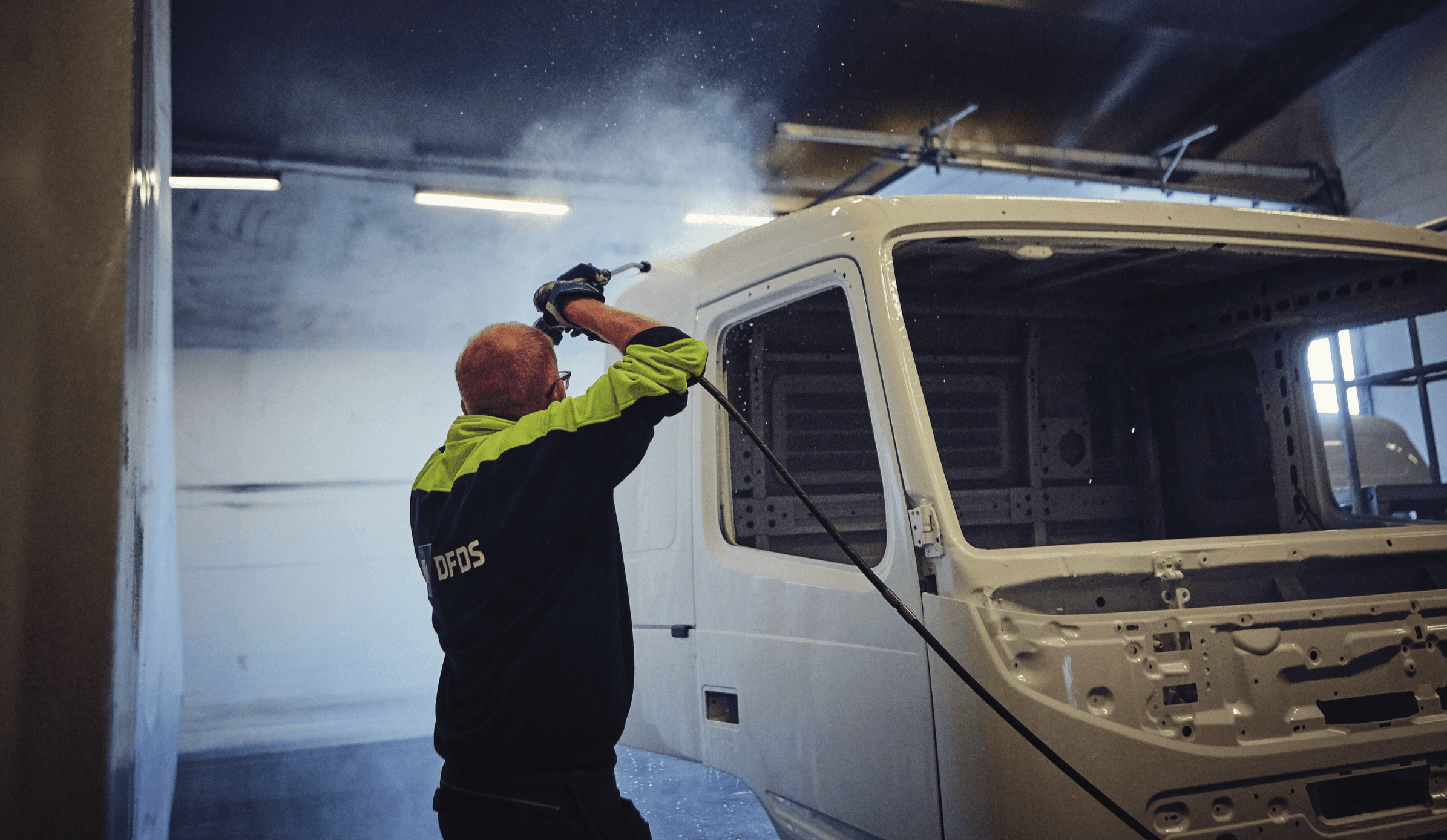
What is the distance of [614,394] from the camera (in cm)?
187

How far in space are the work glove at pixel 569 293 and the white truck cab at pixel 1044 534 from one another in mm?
602

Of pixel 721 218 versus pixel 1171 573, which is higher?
pixel 721 218

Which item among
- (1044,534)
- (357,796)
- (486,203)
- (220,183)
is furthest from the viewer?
(486,203)

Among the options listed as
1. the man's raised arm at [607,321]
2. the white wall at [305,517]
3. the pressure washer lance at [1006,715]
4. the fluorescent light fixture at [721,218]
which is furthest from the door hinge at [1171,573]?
the white wall at [305,517]

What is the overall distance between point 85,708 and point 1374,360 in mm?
8569

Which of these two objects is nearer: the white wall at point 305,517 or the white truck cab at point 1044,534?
the white truck cab at point 1044,534

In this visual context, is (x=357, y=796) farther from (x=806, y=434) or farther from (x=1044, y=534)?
(x=1044, y=534)

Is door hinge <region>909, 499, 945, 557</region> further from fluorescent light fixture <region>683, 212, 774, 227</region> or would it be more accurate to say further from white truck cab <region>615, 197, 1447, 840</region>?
fluorescent light fixture <region>683, 212, 774, 227</region>

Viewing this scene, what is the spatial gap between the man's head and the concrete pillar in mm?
902

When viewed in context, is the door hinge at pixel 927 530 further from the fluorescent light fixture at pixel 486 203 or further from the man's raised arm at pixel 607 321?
the fluorescent light fixture at pixel 486 203

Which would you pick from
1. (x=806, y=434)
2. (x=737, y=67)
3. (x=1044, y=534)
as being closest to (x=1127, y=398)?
(x=1044, y=534)

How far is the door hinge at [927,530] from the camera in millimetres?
2104

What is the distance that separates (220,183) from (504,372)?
6.32m

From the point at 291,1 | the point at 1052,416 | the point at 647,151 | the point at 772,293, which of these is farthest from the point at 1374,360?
the point at 291,1
